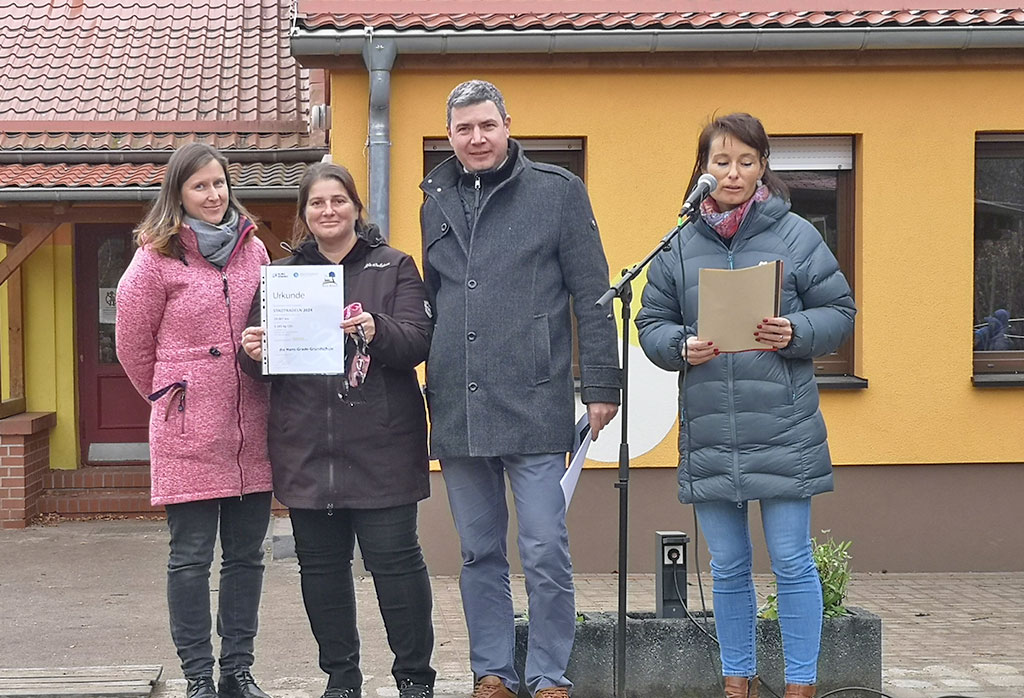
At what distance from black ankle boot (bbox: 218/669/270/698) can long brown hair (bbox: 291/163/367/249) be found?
160 cm

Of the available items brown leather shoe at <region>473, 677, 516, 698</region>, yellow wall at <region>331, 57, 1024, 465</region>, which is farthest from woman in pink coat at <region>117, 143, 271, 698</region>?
yellow wall at <region>331, 57, 1024, 465</region>

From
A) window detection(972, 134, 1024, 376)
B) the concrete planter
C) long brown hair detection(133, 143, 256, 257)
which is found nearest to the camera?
long brown hair detection(133, 143, 256, 257)

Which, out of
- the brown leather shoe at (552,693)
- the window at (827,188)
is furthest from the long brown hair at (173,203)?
the window at (827,188)

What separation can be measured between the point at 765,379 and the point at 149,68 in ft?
31.6

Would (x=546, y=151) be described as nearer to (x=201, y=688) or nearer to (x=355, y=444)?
(x=355, y=444)

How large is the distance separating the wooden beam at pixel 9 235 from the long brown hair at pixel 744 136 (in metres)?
7.91

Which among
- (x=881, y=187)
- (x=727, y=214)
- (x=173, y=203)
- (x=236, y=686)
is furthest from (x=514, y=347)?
(x=881, y=187)

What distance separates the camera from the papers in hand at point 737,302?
4.30 meters

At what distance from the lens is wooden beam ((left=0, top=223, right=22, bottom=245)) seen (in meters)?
11.0

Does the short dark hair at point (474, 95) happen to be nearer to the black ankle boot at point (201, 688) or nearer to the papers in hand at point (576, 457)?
the papers in hand at point (576, 457)

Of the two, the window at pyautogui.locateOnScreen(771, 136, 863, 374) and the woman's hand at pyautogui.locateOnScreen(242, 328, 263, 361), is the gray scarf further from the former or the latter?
the window at pyautogui.locateOnScreen(771, 136, 863, 374)

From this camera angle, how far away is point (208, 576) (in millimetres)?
4832

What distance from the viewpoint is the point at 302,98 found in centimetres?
1205

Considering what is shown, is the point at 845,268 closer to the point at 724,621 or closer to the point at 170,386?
the point at 724,621
